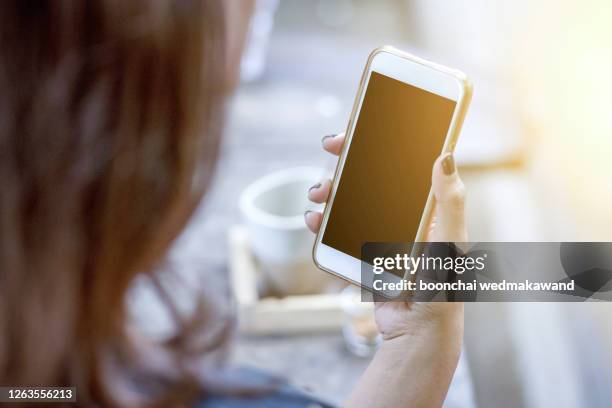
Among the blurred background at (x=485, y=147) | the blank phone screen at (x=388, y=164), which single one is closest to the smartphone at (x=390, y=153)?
the blank phone screen at (x=388, y=164)

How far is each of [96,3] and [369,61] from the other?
4.7 inches

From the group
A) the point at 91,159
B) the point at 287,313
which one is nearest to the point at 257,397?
the point at 287,313

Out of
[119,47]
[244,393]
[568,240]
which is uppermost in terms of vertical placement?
[119,47]

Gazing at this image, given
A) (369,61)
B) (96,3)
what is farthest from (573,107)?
(96,3)

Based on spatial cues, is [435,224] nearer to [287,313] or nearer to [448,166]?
[448,166]

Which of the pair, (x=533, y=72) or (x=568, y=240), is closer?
(x=568, y=240)

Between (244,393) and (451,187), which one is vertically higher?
(451,187)

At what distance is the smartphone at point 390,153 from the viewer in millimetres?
281

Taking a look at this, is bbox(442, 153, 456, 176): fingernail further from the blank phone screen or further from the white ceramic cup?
the white ceramic cup

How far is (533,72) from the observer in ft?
1.67

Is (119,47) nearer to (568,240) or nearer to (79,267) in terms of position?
(79,267)

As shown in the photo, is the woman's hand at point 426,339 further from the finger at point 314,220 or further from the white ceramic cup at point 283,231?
the white ceramic cup at point 283,231

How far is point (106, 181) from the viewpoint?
0.33m

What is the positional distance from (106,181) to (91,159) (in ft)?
0.05
